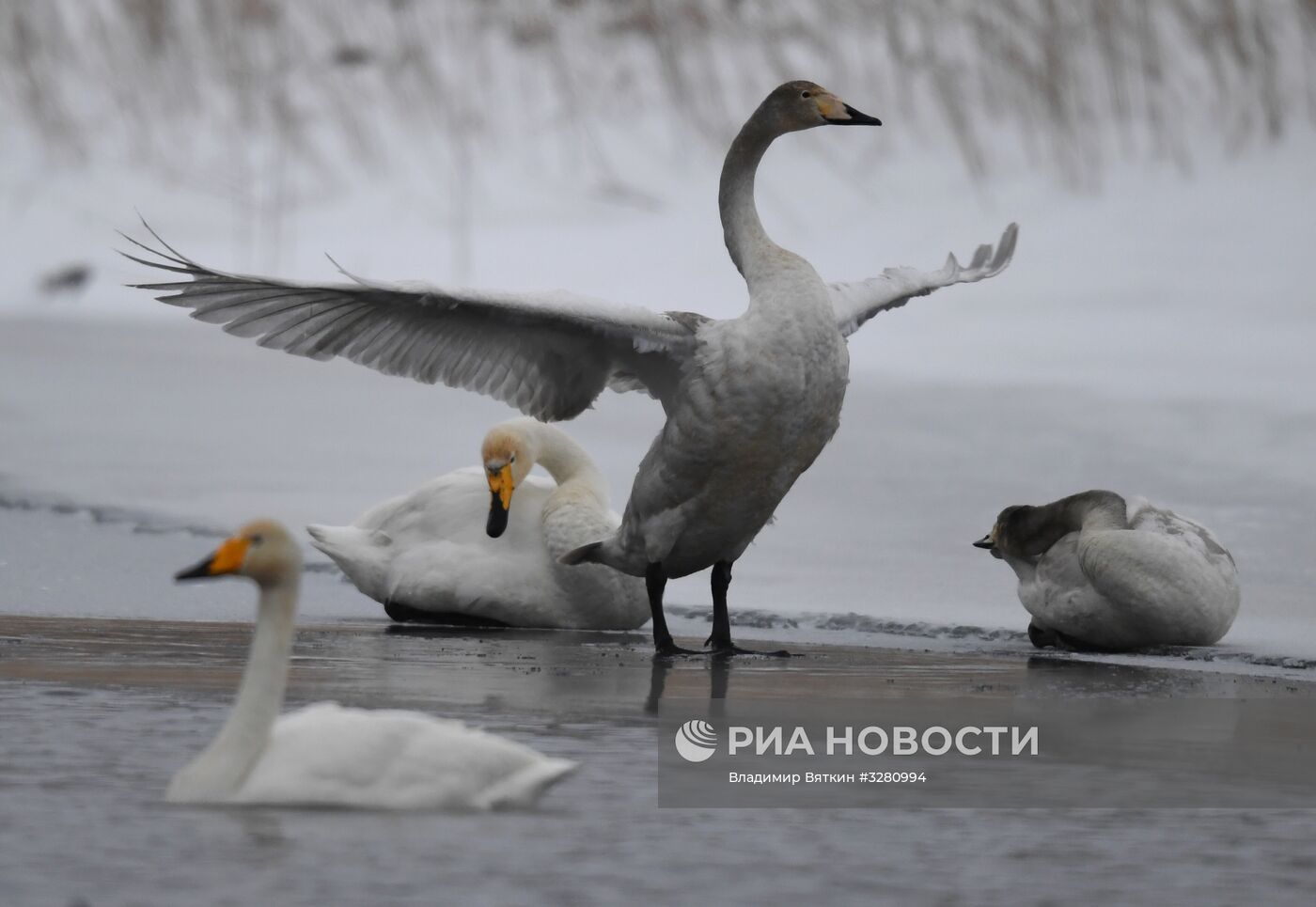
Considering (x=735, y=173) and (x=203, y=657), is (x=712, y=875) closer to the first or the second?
(x=203, y=657)

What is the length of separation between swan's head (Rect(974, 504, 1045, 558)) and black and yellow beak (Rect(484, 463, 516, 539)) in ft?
7.39

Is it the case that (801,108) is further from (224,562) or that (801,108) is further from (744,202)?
(224,562)

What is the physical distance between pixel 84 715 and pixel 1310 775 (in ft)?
10.9

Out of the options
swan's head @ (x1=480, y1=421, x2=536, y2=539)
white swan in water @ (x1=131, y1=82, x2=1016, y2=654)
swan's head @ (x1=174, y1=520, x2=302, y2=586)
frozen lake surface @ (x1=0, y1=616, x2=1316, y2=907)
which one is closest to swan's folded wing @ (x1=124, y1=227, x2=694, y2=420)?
white swan in water @ (x1=131, y1=82, x2=1016, y2=654)

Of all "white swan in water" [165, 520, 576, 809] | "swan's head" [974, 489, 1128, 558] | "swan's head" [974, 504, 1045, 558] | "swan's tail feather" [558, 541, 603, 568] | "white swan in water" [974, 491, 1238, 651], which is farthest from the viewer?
"swan's head" [974, 504, 1045, 558]

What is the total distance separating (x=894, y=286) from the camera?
9.98 meters

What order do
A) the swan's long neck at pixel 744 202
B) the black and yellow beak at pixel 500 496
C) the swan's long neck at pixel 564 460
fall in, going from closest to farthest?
1. the swan's long neck at pixel 744 202
2. the black and yellow beak at pixel 500 496
3. the swan's long neck at pixel 564 460

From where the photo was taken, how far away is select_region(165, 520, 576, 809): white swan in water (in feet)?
15.5

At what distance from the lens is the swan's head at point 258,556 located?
4.80m

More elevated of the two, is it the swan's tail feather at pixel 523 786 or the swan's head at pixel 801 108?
the swan's head at pixel 801 108

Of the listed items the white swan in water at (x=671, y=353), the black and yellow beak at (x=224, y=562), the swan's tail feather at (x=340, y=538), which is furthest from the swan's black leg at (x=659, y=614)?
the black and yellow beak at (x=224, y=562)

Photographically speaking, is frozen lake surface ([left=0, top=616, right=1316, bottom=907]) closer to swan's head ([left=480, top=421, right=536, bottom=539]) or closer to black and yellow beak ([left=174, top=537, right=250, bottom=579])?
black and yellow beak ([left=174, top=537, right=250, bottom=579])

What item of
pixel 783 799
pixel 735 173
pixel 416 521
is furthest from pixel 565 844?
pixel 416 521

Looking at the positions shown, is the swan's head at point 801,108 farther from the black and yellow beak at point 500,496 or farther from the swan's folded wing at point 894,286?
the black and yellow beak at point 500,496
